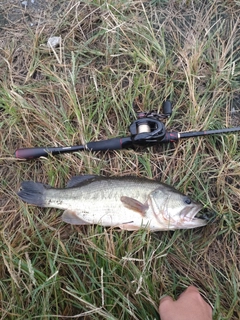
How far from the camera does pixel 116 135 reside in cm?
365

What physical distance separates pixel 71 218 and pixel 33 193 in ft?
1.46

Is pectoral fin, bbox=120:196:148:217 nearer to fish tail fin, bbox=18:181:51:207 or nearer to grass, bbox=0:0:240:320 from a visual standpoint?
grass, bbox=0:0:240:320

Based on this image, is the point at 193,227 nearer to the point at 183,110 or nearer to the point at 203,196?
the point at 203,196

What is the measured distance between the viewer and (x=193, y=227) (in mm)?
3174

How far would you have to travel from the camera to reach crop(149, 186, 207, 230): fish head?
10.3 ft

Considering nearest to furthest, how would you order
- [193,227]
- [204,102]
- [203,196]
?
[193,227], [203,196], [204,102]

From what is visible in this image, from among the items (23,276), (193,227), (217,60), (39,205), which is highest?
(217,60)

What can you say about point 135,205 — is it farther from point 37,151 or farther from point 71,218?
point 37,151

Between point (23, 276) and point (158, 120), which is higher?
point (158, 120)

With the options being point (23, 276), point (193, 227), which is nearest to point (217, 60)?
point (193, 227)

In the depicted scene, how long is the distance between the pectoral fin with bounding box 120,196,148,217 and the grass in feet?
0.79

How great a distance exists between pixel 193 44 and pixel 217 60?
0.32 m

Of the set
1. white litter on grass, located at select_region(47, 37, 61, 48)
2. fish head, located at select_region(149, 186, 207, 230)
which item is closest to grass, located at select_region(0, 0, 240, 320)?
white litter on grass, located at select_region(47, 37, 61, 48)

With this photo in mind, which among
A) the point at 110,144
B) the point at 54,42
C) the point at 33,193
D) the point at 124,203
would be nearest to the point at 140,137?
the point at 110,144
